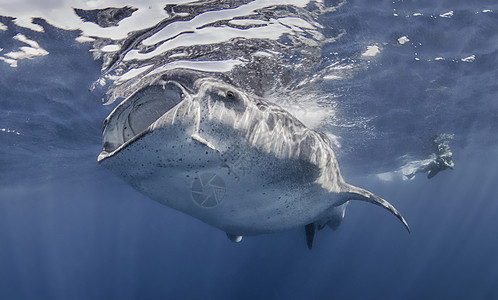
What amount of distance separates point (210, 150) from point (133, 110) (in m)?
0.98

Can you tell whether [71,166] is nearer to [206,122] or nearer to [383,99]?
[383,99]

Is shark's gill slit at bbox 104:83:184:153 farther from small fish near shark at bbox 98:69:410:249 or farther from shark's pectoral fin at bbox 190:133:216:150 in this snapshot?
shark's pectoral fin at bbox 190:133:216:150

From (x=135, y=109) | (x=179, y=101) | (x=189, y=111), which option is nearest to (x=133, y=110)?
(x=135, y=109)

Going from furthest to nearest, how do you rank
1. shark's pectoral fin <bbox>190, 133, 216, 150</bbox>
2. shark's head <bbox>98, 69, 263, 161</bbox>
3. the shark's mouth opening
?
the shark's mouth opening, shark's head <bbox>98, 69, 263, 161</bbox>, shark's pectoral fin <bbox>190, 133, 216, 150</bbox>

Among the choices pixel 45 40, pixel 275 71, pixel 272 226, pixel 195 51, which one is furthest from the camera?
pixel 275 71

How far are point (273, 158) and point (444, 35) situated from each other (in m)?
8.05

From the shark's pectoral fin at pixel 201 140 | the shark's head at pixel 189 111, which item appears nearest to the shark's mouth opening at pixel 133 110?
the shark's head at pixel 189 111

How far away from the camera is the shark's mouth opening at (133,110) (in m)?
2.71

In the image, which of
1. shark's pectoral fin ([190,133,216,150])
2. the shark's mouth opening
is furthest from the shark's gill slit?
shark's pectoral fin ([190,133,216,150])

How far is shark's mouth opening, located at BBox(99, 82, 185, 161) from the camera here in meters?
2.71

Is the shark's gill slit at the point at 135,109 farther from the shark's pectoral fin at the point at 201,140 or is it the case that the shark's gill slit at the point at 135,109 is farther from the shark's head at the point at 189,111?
the shark's pectoral fin at the point at 201,140

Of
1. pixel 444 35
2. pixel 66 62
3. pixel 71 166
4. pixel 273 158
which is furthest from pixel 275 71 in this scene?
pixel 71 166

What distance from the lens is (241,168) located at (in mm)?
2873

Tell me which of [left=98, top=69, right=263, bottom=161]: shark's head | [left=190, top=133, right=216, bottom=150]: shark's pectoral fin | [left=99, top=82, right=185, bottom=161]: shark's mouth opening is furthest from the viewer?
[left=99, top=82, right=185, bottom=161]: shark's mouth opening
